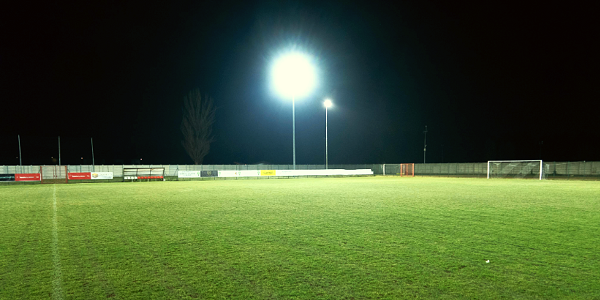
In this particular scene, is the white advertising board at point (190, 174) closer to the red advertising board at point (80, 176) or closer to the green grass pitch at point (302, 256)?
the red advertising board at point (80, 176)

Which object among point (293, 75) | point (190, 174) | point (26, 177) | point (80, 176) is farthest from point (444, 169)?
point (26, 177)

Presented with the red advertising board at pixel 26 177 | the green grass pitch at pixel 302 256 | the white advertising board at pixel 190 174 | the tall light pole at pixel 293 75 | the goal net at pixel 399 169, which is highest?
the tall light pole at pixel 293 75

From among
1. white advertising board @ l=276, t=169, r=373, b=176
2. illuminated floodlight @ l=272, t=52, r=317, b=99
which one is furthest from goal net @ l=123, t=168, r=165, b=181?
illuminated floodlight @ l=272, t=52, r=317, b=99

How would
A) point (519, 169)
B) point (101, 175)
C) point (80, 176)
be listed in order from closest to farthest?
point (80, 176) < point (101, 175) < point (519, 169)

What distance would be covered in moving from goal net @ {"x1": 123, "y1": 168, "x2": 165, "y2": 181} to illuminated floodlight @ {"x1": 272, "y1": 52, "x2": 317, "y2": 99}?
1390 cm

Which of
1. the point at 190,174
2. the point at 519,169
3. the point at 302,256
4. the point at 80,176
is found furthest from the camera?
the point at 519,169

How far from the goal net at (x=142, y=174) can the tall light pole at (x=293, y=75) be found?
12.9 meters

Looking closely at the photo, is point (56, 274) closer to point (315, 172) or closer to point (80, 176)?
point (80, 176)

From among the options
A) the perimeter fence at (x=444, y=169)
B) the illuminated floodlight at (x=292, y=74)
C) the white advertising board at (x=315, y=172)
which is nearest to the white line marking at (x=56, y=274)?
the illuminated floodlight at (x=292, y=74)

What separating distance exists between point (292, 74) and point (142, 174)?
→ 55.3 feet

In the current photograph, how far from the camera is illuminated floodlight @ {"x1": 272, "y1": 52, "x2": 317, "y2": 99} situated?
32156 millimetres

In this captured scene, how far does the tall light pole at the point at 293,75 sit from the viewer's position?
32.1 m

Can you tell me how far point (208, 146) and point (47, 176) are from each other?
20.9 m

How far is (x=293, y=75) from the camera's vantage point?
3225 cm
